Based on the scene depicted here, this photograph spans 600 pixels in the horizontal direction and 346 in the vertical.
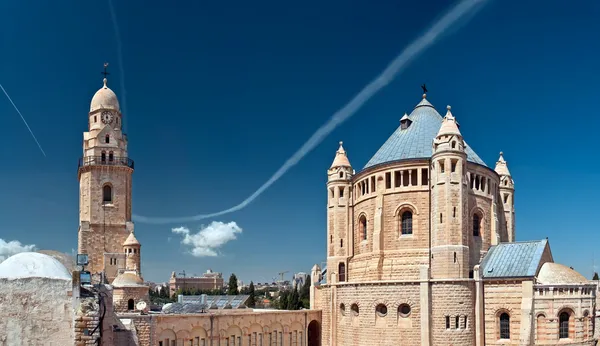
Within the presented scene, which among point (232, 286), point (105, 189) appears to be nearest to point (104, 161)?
point (105, 189)

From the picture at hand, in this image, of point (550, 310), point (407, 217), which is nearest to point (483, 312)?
point (550, 310)

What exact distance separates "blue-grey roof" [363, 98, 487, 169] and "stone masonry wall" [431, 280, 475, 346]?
34.9ft

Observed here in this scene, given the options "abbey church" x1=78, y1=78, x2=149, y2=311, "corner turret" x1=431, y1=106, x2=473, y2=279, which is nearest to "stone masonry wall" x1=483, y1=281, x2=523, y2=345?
"corner turret" x1=431, y1=106, x2=473, y2=279

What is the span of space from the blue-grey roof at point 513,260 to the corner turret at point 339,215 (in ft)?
41.7

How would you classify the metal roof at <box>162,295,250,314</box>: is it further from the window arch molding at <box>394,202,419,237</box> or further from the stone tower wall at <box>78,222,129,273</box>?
the window arch molding at <box>394,202,419,237</box>

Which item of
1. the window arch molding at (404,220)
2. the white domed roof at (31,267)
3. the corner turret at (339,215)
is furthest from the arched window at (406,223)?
the white domed roof at (31,267)

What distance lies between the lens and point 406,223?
45562 mm

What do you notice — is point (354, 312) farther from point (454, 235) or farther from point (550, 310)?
point (550, 310)

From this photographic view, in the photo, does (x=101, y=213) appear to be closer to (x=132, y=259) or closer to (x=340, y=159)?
(x=132, y=259)

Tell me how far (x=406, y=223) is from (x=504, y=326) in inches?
411

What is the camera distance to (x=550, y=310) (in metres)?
37.8

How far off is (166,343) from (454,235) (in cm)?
2146

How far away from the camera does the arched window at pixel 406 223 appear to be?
45344mm

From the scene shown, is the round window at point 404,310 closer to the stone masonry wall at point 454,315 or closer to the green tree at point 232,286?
A: the stone masonry wall at point 454,315
